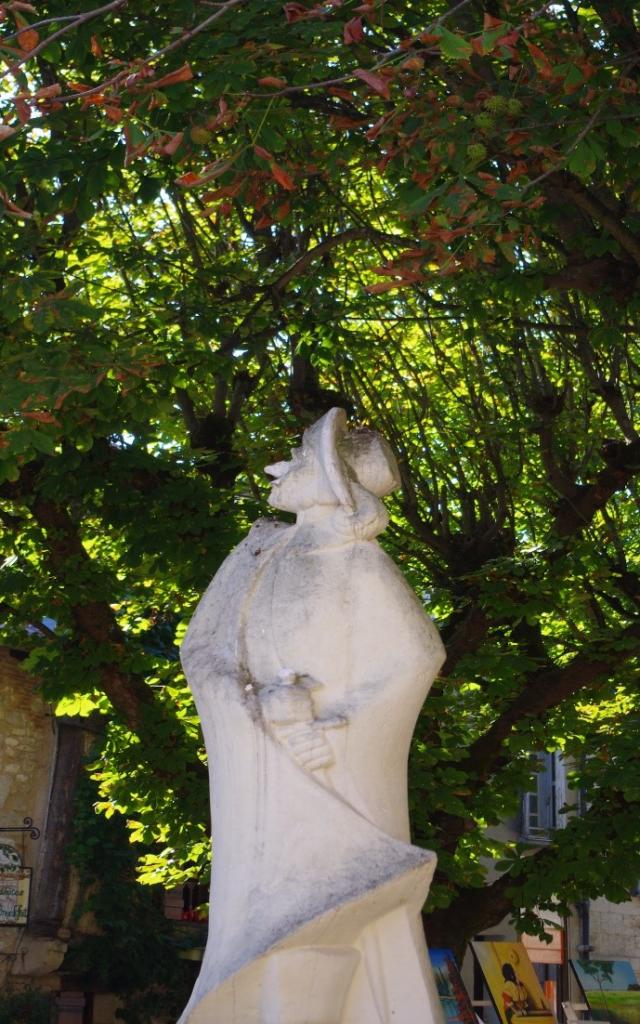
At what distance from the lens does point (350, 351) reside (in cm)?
1123

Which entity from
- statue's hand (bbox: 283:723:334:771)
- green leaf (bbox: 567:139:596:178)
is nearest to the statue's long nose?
statue's hand (bbox: 283:723:334:771)

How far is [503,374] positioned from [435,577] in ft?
5.82

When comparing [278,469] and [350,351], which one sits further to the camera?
[350,351]

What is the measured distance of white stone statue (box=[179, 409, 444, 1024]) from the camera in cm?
422

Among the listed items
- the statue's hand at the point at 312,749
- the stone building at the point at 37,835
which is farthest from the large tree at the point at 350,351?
the stone building at the point at 37,835

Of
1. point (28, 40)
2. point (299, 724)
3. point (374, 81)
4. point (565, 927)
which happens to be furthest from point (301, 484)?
point (565, 927)

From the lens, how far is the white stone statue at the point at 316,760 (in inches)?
166

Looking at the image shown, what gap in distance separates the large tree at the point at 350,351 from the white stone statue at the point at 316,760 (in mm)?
1750

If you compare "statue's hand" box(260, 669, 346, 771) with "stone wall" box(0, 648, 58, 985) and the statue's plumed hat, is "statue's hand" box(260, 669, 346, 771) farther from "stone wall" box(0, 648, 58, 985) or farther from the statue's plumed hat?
"stone wall" box(0, 648, 58, 985)

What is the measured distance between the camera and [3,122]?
573cm

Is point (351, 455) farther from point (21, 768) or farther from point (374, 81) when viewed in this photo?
point (21, 768)

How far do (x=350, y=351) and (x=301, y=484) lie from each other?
21.4 feet

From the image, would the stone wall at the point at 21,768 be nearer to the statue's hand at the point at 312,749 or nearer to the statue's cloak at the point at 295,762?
the statue's cloak at the point at 295,762

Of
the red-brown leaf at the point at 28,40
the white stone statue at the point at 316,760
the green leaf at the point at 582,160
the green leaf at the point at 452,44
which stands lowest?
the white stone statue at the point at 316,760
